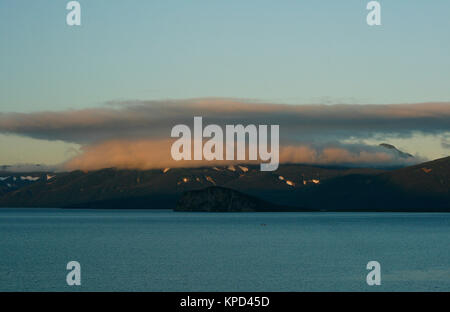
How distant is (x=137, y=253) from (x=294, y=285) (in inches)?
2031

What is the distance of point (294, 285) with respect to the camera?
83.8m

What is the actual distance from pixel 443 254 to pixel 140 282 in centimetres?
6813

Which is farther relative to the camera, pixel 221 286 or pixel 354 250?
pixel 354 250

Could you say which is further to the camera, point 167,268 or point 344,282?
point 167,268

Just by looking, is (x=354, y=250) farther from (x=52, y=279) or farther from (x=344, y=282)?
(x=52, y=279)

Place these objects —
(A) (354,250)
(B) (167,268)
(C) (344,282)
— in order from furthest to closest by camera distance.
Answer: (A) (354,250), (B) (167,268), (C) (344,282)
